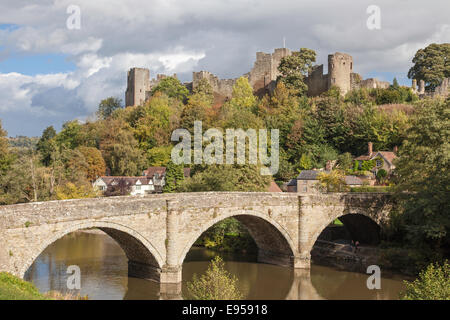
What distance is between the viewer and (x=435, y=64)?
56.5 m

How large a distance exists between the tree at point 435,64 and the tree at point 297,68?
42.6 ft

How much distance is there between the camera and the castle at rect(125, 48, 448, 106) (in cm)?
5409

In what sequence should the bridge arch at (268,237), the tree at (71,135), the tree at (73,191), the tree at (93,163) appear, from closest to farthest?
the bridge arch at (268,237), the tree at (73,191), the tree at (93,163), the tree at (71,135)

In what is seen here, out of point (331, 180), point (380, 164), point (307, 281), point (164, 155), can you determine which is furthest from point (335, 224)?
point (164, 155)

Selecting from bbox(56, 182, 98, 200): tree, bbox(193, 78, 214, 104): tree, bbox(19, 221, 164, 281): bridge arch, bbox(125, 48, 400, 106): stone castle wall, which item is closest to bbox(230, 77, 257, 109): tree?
bbox(125, 48, 400, 106): stone castle wall

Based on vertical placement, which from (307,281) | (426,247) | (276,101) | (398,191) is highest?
(276,101)

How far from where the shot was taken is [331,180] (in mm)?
38000

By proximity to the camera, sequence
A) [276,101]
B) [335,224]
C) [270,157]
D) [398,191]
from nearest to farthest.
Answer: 1. [398,191]
2. [335,224]
3. [270,157]
4. [276,101]

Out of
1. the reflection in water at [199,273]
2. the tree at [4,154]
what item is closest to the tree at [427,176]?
the reflection in water at [199,273]

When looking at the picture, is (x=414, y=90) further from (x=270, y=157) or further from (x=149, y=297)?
(x=149, y=297)

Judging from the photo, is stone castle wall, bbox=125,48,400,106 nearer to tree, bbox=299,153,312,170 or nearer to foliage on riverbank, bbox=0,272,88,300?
tree, bbox=299,153,312,170

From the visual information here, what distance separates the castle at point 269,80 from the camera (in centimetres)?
5409

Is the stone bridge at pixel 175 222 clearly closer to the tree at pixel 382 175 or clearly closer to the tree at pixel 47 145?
the tree at pixel 382 175
